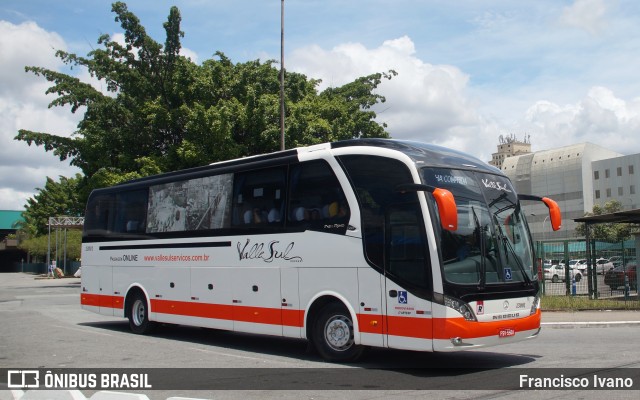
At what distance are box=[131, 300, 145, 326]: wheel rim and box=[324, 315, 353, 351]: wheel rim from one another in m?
6.33

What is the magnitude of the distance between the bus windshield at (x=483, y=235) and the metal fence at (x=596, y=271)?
11520mm

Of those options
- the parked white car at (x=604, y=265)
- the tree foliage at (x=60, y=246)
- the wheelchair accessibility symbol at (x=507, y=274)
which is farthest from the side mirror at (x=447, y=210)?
the tree foliage at (x=60, y=246)

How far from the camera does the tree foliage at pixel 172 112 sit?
31.1 metres

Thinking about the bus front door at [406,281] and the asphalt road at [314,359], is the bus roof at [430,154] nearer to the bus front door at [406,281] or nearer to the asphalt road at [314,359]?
the bus front door at [406,281]

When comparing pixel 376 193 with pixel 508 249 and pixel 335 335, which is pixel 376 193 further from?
pixel 335 335

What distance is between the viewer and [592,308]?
19.2 m

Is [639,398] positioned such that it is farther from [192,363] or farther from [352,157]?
[192,363]

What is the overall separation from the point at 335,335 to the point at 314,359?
31.3 inches

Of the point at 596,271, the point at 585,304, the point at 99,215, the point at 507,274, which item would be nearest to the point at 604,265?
the point at 596,271

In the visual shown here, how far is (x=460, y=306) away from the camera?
902cm

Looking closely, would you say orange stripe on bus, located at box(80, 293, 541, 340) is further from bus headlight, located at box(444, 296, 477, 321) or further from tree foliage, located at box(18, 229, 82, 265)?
Result: tree foliage, located at box(18, 229, 82, 265)

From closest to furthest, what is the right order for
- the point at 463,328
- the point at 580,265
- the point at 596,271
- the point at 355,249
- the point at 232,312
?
the point at 463,328
the point at 355,249
the point at 232,312
the point at 596,271
the point at 580,265

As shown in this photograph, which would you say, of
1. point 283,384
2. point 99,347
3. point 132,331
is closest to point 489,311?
point 283,384

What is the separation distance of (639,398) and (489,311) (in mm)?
2403
